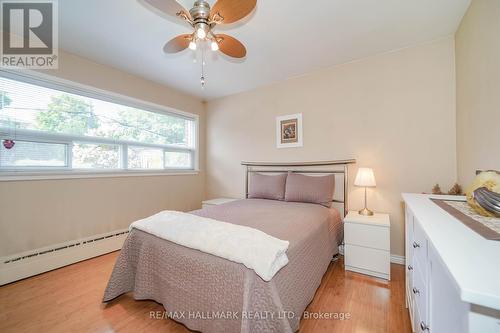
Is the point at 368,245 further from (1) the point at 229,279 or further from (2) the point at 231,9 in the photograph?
(2) the point at 231,9

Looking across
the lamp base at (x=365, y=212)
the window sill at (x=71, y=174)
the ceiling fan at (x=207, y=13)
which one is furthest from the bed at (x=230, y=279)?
the ceiling fan at (x=207, y=13)

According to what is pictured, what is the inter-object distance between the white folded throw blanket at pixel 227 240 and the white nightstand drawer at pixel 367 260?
4.30 feet

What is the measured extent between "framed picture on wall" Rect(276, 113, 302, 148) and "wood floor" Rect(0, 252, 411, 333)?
1801 millimetres

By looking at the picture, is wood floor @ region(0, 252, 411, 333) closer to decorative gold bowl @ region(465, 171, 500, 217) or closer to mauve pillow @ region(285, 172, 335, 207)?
mauve pillow @ region(285, 172, 335, 207)

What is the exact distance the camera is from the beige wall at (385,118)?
2121 mm

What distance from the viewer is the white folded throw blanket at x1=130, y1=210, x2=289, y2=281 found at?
1.10 meters

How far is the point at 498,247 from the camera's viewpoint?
653 millimetres

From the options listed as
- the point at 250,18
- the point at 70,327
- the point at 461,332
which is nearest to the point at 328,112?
the point at 250,18

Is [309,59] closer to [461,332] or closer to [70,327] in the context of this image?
[461,332]

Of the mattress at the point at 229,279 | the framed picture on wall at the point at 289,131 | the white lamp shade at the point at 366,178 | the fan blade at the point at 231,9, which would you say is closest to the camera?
the mattress at the point at 229,279

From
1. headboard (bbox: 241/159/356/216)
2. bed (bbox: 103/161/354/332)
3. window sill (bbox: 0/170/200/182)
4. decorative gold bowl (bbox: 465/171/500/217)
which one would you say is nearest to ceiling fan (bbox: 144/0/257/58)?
bed (bbox: 103/161/354/332)

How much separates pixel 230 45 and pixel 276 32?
630mm

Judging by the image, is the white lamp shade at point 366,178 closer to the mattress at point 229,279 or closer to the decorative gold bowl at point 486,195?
the mattress at point 229,279

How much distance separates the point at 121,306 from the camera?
A: 1655 millimetres
